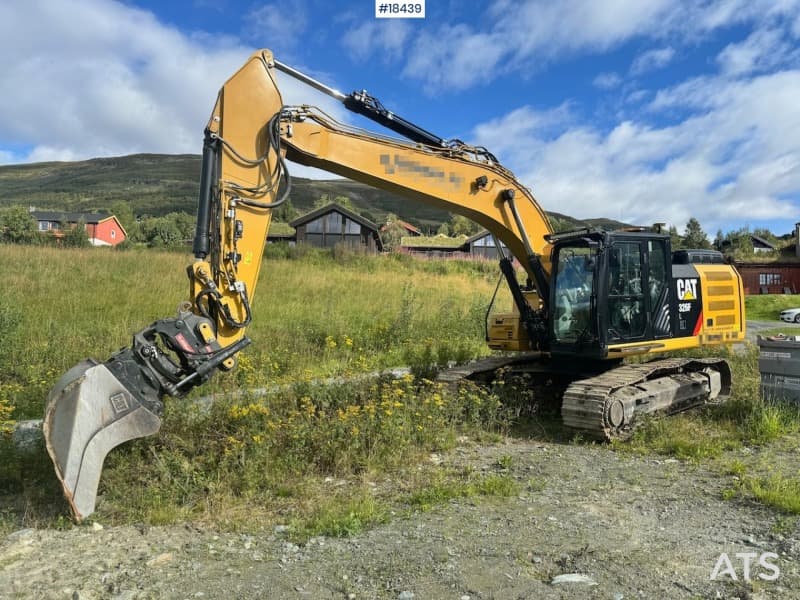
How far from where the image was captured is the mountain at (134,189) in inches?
4754

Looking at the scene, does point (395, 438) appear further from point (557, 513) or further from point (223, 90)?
point (223, 90)

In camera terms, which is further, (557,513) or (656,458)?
(656,458)

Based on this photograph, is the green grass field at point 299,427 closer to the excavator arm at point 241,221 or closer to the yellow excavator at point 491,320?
the yellow excavator at point 491,320

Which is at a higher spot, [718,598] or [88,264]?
[88,264]

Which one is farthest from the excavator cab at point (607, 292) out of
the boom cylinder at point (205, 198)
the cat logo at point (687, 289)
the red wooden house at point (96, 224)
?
the red wooden house at point (96, 224)

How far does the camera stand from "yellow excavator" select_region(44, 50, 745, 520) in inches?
185

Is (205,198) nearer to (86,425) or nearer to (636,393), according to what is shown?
(86,425)

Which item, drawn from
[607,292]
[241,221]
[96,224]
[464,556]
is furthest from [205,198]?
[96,224]

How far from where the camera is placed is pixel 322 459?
5.96 meters

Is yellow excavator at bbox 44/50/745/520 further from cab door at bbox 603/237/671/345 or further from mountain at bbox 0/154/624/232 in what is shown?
mountain at bbox 0/154/624/232

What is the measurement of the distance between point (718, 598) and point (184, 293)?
15.2 meters

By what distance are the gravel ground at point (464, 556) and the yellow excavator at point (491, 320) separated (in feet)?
2.37

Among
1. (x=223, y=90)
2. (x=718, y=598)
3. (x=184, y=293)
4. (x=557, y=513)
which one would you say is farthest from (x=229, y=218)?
(x=184, y=293)

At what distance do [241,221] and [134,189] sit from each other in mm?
156601
